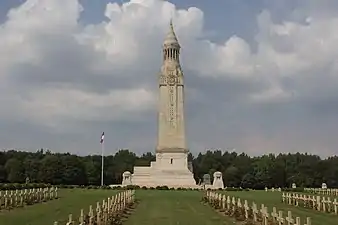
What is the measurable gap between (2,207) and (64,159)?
9561 cm

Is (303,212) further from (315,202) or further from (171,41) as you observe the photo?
(171,41)

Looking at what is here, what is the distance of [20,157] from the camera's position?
164 metres

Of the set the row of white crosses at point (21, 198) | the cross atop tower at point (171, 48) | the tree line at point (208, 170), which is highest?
the cross atop tower at point (171, 48)

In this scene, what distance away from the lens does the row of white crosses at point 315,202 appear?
45.1 meters

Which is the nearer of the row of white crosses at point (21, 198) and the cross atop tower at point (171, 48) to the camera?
the row of white crosses at point (21, 198)

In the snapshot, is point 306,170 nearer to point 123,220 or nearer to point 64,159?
point 64,159

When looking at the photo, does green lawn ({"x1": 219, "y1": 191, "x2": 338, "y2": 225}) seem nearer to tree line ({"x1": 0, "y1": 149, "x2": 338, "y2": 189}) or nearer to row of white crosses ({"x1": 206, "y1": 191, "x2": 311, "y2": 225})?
row of white crosses ({"x1": 206, "y1": 191, "x2": 311, "y2": 225})

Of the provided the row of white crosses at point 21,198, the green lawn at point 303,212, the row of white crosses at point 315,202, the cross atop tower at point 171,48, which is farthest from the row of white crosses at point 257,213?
the cross atop tower at point 171,48

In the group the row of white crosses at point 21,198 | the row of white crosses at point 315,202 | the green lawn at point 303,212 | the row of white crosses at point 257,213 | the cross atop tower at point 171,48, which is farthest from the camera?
the cross atop tower at point 171,48

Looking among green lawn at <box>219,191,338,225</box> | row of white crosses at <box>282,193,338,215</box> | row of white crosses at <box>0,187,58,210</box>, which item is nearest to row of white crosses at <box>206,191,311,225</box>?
green lawn at <box>219,191,338,225</box>

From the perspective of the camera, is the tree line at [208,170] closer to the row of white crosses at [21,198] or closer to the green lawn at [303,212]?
the row of white crosses at [21,198]

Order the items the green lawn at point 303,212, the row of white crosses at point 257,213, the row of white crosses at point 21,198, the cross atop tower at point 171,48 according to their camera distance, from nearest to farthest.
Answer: the row of white crosses at point 257,213, the green lawn at point 303,212, the row of white crosses at point 21,198, the cross atop tower at point 171,48

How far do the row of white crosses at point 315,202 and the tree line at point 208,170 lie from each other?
8178cm

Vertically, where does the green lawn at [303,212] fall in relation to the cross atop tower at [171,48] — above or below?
below
